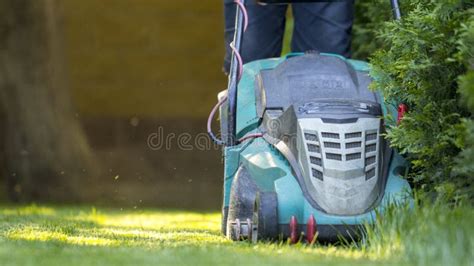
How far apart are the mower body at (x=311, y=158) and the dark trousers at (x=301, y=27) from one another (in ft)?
1.94

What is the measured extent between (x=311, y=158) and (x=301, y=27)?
1374 millimetres

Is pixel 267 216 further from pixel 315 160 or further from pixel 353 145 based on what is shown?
pixel 353 145

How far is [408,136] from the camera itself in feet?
14.1

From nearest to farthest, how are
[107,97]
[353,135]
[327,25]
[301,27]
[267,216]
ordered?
[267,216] < [353,135] < [327,25] < [301,27] < [107,97]

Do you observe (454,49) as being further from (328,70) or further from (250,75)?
(250,75)

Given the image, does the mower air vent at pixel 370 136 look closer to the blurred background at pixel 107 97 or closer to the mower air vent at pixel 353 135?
the mower air vent at pixel 353 135

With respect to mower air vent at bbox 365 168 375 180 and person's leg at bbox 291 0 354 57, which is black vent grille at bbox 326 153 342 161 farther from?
person's leg at bbox 291 0 354 57

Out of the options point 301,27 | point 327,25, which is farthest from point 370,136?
point 301,27

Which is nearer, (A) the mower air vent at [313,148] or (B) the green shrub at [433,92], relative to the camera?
(B) the green shrub at [433,92]

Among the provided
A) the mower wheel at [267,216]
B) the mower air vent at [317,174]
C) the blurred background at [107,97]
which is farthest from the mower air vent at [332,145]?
the blurred background at [107,97]

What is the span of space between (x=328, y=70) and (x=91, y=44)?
674 centimetres

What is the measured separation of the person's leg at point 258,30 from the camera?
18.0 ft

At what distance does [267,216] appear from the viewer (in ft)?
14.0

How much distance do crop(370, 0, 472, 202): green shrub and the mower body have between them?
124mm
